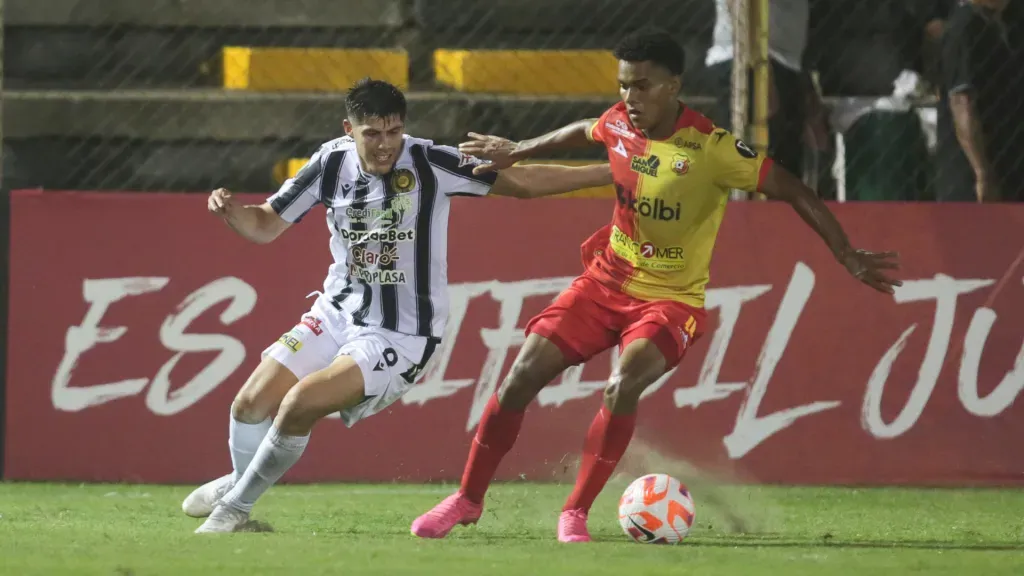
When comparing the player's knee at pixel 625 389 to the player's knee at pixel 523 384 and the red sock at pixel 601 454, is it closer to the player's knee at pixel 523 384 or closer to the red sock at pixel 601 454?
the red sock at pixel 601 454

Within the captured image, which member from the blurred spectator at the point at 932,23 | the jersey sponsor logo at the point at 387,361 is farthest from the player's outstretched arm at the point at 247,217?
the blurred spectator at the point at 932,23

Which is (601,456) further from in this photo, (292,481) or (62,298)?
(62,298)

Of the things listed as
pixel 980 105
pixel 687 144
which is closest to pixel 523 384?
pixel 687 144

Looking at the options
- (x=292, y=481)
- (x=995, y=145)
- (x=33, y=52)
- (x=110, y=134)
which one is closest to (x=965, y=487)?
(x=995, y=145)

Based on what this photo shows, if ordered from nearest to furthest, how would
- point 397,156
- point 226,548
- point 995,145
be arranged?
1. point 226,548
2. point 397,156
3. point 995,145

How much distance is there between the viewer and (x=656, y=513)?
6.08 metres

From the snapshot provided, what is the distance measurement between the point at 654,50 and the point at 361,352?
155 centimetres

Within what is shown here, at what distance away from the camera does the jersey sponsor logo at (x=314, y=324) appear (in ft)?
21.9

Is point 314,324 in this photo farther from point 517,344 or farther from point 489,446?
point 517,344

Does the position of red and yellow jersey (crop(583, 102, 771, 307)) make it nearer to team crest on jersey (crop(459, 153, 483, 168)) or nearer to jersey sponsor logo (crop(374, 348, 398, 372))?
team crest on jersey (crop(459, 153, 483, 168))

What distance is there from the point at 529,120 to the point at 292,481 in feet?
8.75

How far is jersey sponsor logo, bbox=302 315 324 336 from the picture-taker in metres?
6.66

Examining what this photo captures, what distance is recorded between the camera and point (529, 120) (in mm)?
9906

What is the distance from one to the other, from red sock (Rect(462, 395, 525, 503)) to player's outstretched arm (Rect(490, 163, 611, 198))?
3.08 ft
